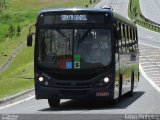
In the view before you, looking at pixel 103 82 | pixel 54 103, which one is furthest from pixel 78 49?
pixel 54 103

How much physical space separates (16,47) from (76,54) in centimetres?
5075

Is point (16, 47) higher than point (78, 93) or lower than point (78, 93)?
lower

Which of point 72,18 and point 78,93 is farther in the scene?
point 72,18

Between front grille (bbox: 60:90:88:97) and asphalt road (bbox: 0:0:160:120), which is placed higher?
front grille (bbox: 60:90:88:97)

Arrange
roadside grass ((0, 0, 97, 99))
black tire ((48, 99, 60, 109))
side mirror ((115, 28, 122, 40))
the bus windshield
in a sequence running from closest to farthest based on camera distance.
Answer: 1. the bus windshield
2. side mirror ((115, 28, 122, 40))
3. black tire ((48, 99, 60, 109))
4. roadside grass ((0, 0, 97, 99))

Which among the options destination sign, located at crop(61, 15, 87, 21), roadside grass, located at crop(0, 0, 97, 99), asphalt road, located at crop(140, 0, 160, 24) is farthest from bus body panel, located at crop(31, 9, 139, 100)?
asphalt road, located at crop(140, 0, 160, 24)

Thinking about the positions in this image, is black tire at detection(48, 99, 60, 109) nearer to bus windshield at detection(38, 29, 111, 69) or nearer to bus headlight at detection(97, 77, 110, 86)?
bus windshield at detection(38, 29, 111, 69)

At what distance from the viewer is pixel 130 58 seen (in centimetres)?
2434

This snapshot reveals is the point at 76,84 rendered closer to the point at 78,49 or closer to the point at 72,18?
the point at 78,49

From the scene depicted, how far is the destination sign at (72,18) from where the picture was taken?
19.1 m

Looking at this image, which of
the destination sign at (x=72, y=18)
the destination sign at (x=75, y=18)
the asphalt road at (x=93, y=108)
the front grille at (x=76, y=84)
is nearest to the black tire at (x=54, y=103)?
the asphalt road at (x=93, y=108)

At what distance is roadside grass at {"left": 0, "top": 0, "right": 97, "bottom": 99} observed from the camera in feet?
107

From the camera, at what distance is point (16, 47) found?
227 ft

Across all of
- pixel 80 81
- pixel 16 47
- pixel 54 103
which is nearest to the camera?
pixel 80 81
